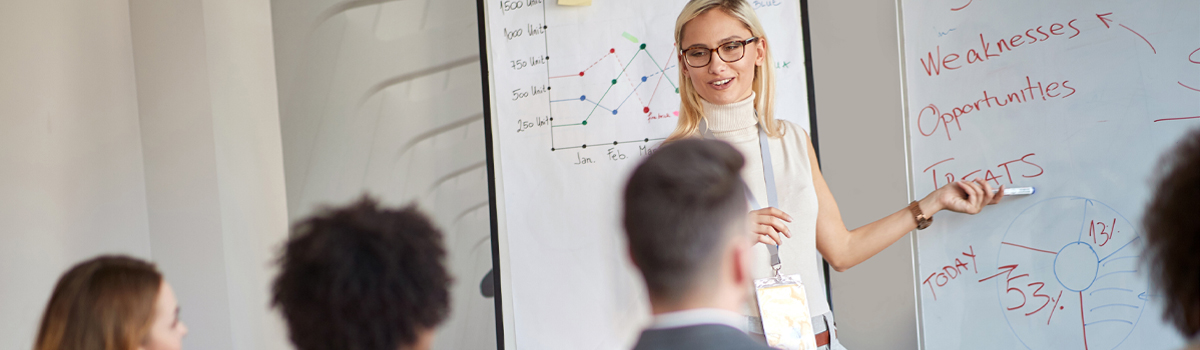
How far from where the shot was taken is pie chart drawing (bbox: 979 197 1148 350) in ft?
5.94

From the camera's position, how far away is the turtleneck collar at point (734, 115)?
6.16ft

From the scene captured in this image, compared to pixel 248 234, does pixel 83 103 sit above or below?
above

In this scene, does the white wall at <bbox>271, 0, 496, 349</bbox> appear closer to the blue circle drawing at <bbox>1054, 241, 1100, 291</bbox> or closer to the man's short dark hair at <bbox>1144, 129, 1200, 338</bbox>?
the blue circle drawing at <bbox>1054, 241, 1100, 291</bbox>

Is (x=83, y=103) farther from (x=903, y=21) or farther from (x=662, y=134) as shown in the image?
(x=903, y=21)

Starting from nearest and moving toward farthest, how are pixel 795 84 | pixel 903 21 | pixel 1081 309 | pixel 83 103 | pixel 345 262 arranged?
pixel 345 262 → pixel 1081 309 → pixel 903 21 → pixel 795 84 → pixel 83 103

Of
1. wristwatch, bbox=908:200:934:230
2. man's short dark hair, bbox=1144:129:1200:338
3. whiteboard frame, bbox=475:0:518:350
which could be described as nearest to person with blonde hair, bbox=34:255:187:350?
whiteboard frame, bbox=475:0:518:350

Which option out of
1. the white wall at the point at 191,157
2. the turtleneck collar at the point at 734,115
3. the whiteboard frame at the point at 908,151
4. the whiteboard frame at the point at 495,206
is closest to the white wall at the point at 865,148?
the whiteboard frame at the point at 908,151

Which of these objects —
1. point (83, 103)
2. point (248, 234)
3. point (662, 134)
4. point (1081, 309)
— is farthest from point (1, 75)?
point (1081, 309)

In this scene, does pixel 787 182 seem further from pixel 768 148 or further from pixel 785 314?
pixel 785 314

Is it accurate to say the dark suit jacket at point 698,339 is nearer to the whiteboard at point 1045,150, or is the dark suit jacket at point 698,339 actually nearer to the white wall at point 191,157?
the whiteboard at point 1045,150

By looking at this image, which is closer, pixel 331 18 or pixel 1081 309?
pixel 1081 309

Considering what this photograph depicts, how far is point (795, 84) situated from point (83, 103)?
2.30 meters

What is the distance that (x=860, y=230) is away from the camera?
1915mm

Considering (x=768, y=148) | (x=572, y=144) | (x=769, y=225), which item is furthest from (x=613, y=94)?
(x=769, y=225)
